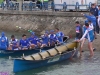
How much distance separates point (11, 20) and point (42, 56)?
18066 millimetres

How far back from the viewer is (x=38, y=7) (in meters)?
38.0

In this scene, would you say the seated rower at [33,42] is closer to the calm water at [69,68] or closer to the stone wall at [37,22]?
the calm water at [69,68]

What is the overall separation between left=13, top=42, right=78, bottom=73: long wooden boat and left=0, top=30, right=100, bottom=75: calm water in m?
0.25

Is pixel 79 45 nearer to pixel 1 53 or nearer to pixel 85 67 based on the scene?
pixel 85 67

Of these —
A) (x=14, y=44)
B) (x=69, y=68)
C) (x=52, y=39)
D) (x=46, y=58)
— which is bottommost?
(x=69, y=68)

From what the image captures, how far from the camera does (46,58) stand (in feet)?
69.3

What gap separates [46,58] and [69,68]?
51.5 inches

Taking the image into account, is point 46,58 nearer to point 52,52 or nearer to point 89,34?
point 52,52

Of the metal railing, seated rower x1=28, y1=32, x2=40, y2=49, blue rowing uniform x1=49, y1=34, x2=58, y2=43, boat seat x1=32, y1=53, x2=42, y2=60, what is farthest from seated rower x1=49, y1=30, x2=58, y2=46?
the metal railing

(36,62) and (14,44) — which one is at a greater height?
(14,44)

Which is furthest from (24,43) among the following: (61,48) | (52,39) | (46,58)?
(46,58)

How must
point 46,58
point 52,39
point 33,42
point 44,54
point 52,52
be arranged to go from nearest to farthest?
point 46,58 → point 44,54 → point 52,52 → point 33,42 → point 52,39

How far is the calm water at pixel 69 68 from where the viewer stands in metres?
20.4


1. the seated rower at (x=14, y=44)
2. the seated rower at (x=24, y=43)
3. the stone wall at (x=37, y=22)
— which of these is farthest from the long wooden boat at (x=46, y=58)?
the stone wall at (x=37, y=22)
